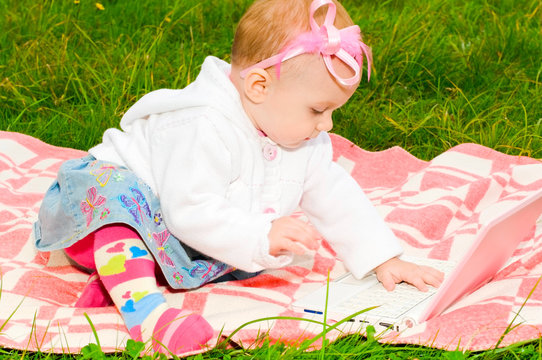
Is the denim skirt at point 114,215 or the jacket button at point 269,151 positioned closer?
the denim skirt at point 114,215

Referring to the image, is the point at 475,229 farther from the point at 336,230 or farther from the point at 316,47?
the point at 316,47

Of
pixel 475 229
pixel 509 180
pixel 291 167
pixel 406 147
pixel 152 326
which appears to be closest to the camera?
pixel 152 326

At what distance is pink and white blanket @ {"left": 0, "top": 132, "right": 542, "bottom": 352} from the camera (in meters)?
1.97

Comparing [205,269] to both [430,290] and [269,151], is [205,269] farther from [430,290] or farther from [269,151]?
[430,290]

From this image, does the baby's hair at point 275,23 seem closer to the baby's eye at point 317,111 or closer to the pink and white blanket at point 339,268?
the baby's eye at point 317,111

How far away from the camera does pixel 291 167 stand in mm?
2410

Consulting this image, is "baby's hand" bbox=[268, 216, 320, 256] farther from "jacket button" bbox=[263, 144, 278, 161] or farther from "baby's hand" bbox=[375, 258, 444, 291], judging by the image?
"baby's hand" bbox=[375, 258, 444, 291]

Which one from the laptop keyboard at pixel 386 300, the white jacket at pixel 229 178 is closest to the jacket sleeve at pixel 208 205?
the white jacket at pixel 229 178

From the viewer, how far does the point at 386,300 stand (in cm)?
224

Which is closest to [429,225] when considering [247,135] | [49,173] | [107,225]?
[247,135]

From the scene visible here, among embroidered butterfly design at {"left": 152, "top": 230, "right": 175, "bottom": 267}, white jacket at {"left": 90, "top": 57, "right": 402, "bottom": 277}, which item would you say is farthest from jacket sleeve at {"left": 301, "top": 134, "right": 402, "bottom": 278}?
embroidered butterfly design at {"left": 152, "top": 230, "right": 175, "bottom": 267}

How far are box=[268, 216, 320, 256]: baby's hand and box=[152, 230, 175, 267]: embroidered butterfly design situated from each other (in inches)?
12.1

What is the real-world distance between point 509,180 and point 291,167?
1.08 metres

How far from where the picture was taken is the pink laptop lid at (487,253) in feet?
6.41
